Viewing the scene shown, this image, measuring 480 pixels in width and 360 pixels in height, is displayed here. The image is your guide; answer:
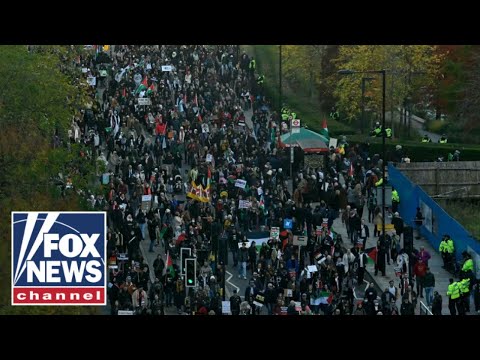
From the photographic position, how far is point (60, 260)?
5431cm

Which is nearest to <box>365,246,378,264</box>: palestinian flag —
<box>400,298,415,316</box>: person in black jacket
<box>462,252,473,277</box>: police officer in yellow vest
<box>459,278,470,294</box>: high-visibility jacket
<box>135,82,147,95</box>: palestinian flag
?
<box>462,252,473,277</box>: police officer in yellow vest

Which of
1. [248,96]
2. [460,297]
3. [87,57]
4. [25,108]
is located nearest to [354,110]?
[248,96]

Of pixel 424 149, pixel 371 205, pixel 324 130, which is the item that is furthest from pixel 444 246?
pixel 324 130

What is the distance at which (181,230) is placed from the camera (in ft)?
212

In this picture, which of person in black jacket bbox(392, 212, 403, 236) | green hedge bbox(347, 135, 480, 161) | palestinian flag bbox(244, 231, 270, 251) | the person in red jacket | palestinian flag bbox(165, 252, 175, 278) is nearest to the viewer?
the person in red jacket

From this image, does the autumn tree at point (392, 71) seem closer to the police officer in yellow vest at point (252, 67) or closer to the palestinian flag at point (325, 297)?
the police officer in yellow vest at point (252, 67)

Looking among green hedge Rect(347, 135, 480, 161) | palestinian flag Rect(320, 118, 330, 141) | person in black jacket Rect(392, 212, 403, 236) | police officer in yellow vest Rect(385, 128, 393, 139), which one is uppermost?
palestinian flag Rect(320, 118, 330, 141)

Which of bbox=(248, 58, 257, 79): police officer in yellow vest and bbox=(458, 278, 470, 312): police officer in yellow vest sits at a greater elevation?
bbox=(248, 58, 257, 79): police officer in yellow vest

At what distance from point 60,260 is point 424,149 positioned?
25219 mm

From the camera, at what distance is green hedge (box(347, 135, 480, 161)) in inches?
2992

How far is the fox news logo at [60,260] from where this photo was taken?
54469 mm

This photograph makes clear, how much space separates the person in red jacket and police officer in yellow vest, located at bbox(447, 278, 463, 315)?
3.23ft

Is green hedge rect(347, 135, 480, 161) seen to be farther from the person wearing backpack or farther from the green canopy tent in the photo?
the person wearing backpack

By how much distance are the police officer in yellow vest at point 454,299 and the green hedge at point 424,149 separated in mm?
17748
